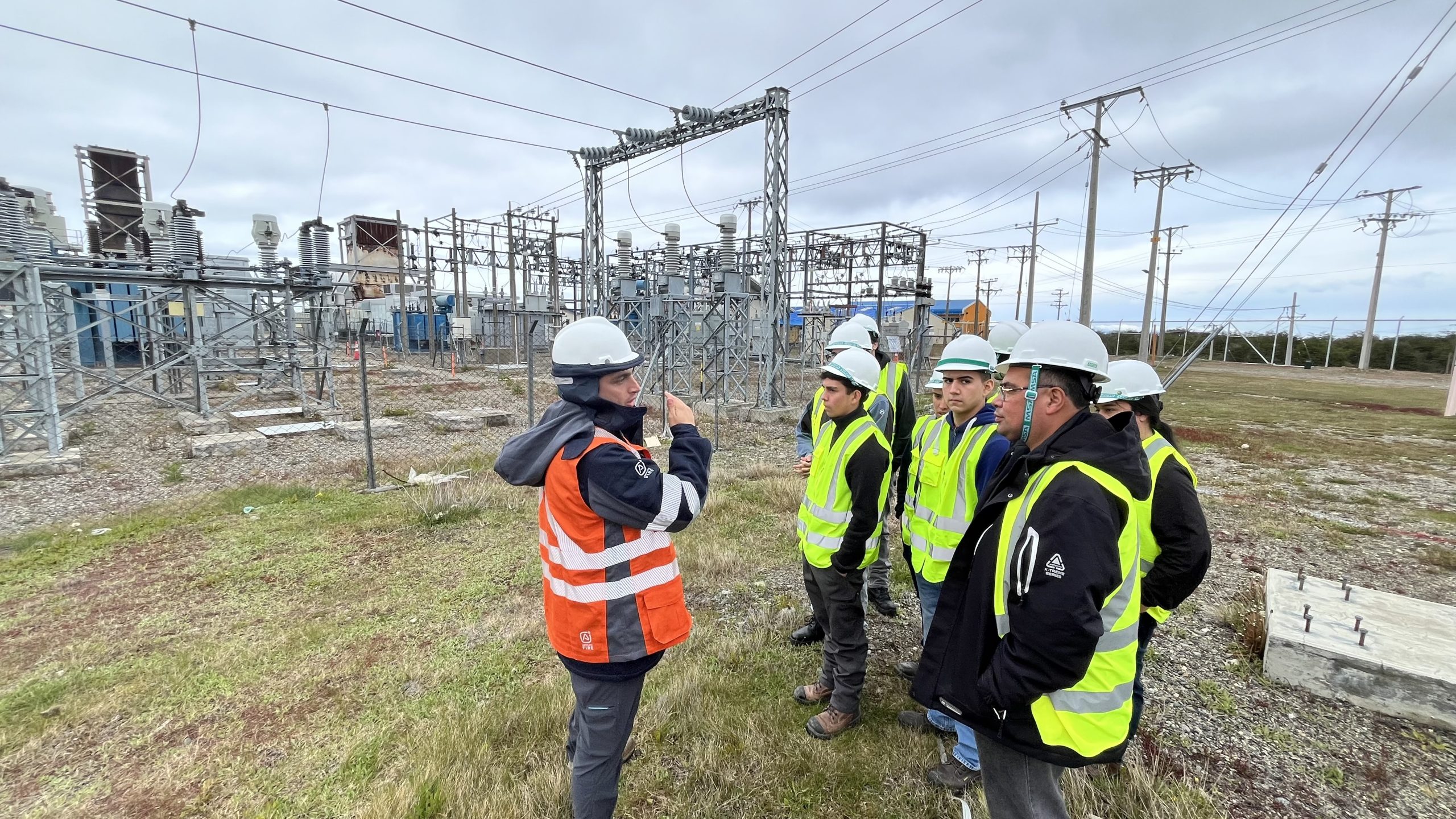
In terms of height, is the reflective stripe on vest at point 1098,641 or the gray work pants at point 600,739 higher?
the reflective stripe on vest at point 1098,641

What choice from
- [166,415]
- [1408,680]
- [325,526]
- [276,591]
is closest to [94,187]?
[166,415]

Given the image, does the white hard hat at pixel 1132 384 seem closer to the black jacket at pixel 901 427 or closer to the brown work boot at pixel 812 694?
the black jacket at pixel 901 427

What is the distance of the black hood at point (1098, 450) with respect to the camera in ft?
5.73

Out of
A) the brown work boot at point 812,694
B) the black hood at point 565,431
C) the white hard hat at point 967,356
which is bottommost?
the brown work boot at point 812,694

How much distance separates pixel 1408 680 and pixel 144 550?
9.88 metres

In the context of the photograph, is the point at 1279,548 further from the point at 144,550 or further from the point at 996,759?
the point at 144,550

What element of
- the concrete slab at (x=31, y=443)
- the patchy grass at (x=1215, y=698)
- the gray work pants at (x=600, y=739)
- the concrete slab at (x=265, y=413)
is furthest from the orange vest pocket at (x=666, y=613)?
the concrete slab at (x=265, y=413)

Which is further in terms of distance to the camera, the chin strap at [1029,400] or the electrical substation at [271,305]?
the electrical substation at [271,305]

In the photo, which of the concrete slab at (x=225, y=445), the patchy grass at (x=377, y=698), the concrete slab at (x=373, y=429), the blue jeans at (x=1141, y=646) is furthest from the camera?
the concrete slab at (x=373, y=429)

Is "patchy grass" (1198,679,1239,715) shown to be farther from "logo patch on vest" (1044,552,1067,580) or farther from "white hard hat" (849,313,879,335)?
"white hard hat" (849,313,879,335)

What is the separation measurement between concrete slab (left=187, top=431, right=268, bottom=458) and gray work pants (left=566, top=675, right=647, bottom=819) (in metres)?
10.7

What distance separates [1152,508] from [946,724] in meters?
1.57

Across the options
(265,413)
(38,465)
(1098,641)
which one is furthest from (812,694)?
(265,413)

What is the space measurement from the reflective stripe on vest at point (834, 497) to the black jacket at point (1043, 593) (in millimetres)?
1071
